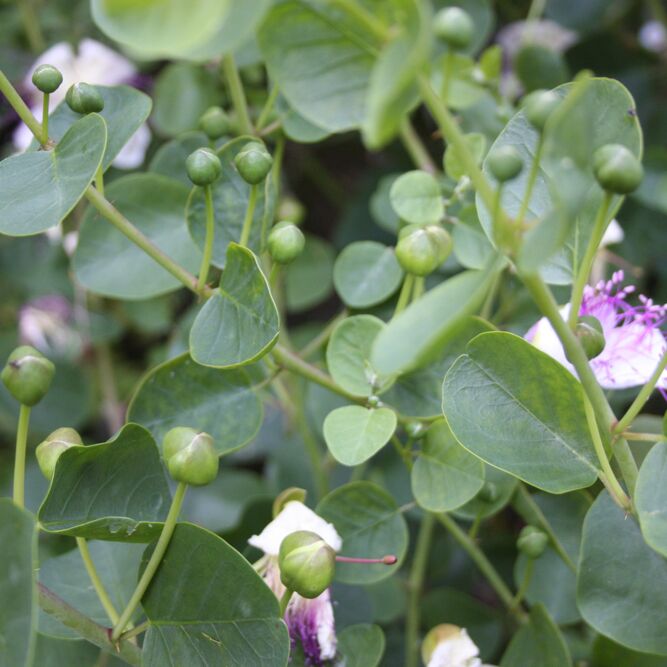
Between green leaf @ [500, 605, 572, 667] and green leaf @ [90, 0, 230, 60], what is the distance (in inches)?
21.7

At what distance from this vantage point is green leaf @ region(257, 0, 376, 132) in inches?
21.2

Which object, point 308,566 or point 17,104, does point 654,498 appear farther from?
point 17,104

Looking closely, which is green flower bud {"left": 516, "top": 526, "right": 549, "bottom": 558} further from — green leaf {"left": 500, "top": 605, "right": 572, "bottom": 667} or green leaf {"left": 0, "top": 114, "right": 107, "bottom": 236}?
green leaf {"left": 0, "top": 114, "right": 107, "bottom": 236}

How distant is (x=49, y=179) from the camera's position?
69 centimetres

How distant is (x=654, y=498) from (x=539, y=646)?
24 cm

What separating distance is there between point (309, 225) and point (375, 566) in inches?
42.0

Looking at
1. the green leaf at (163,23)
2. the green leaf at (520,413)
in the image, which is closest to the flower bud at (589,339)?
the green leaf at (520,413)

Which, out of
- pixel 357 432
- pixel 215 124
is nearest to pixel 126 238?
pixel 215 124

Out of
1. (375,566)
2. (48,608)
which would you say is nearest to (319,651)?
(375,566)

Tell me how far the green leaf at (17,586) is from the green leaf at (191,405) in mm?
239

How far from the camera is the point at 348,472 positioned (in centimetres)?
116

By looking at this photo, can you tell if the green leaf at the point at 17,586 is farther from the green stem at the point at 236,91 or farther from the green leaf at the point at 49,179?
the green stem at the point at 236,91

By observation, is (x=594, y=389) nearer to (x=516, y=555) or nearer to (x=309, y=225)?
(x=516, y=555)

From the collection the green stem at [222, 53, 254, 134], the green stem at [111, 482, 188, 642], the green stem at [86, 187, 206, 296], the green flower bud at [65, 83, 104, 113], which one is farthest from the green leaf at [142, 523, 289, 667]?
the green stem at [222, 53, 254, 134]
